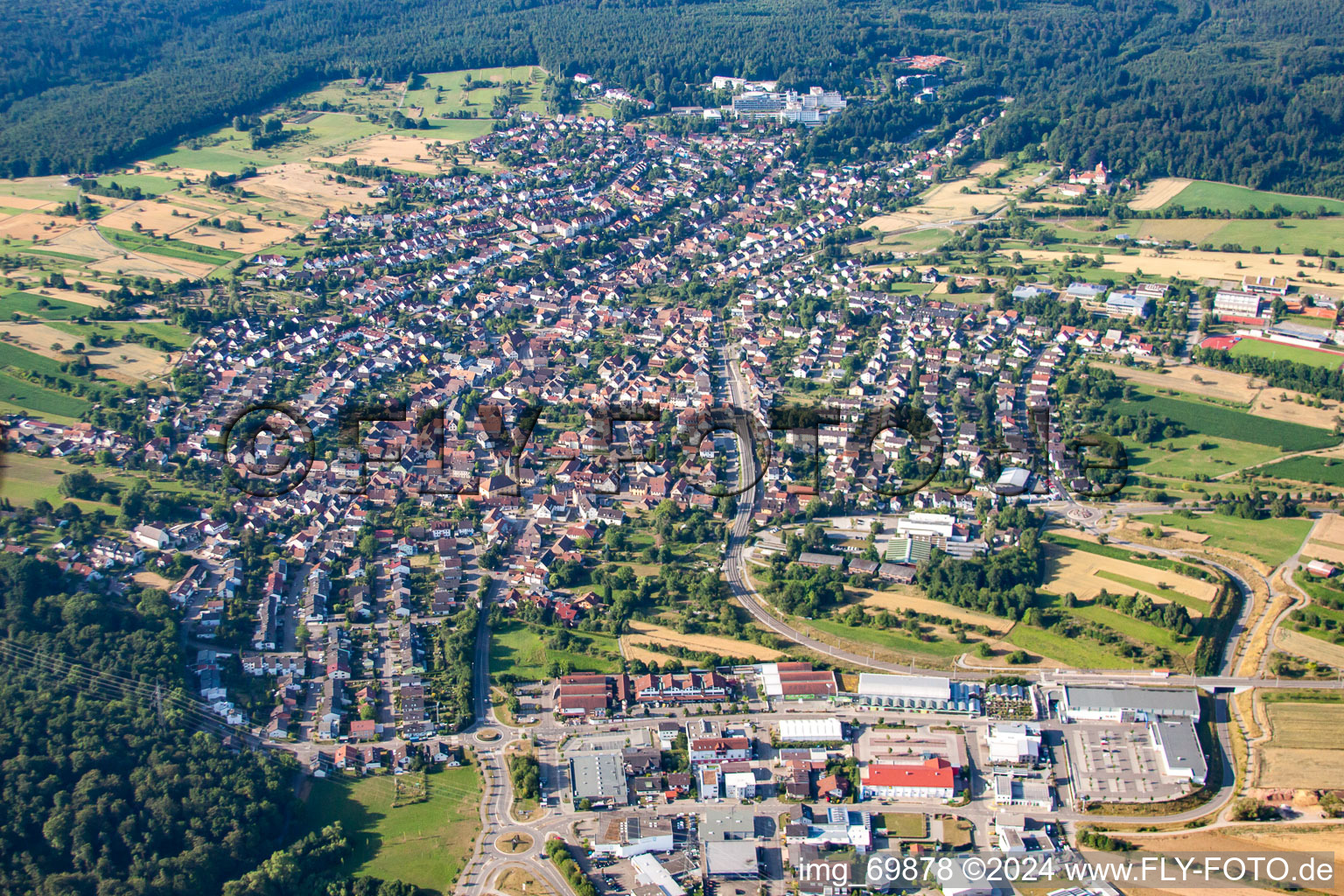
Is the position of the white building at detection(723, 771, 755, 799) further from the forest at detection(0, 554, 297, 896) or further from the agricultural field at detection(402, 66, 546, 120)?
the agricultural field at detection(402, 66, 546, 120)

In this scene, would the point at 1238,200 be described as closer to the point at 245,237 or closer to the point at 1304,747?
the point at 1304,747

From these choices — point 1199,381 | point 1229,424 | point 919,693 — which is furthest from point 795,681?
point 1199,381

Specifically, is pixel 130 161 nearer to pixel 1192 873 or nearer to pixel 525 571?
pixel 525 571

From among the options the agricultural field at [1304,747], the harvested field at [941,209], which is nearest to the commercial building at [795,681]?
the agricultural field at [1304,747]

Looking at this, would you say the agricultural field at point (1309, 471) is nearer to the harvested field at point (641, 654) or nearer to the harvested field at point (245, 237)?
the harvested field at point (641, 654)

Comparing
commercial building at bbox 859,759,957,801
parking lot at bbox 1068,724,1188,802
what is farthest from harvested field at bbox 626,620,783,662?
parking lot at bbox 1068,724,1188,802

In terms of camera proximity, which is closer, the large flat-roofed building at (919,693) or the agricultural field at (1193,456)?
the large flat-roofed building at (919,693)
